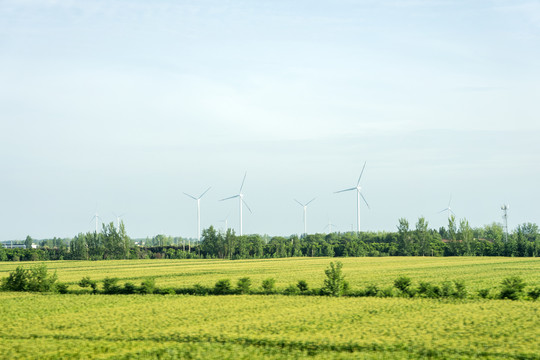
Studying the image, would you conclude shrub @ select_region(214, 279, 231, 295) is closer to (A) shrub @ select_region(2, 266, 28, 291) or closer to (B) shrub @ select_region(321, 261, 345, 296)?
(B) shrub @ select_region(321, 261, 345, 296)

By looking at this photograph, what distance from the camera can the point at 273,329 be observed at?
3234 centimetres

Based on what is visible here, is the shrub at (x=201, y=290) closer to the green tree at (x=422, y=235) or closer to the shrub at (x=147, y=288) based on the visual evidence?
the shrub at (x=147, y=288)

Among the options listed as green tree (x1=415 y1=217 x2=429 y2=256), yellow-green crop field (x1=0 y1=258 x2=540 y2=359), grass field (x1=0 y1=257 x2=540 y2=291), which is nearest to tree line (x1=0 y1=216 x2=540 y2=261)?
green tree (x1=415 y1=217 x2=429 y2=256)

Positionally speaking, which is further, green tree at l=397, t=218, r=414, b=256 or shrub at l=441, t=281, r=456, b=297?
green tree at l=397, t=218, r=414, b=256

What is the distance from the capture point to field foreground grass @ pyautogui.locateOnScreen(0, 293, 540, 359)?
86.0 feet

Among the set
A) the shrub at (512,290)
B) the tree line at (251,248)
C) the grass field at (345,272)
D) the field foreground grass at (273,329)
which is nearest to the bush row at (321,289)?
the shrub at (512,290)

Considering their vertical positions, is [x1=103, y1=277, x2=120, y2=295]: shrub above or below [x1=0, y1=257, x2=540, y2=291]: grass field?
above

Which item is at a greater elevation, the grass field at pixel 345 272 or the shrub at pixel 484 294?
the shrub at pixel 484 294

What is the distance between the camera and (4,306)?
155 ft

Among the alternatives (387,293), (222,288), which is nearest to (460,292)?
(387,293)

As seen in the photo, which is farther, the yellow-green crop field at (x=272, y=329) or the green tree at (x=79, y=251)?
the green tree at (x=79, y=251)

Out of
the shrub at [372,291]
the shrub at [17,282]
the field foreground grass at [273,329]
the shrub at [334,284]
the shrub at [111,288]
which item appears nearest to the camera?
the field foreground grass at [273,329]

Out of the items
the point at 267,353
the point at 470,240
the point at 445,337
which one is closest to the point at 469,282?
the point at 445,337

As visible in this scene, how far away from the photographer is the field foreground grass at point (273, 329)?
26.2 metres
